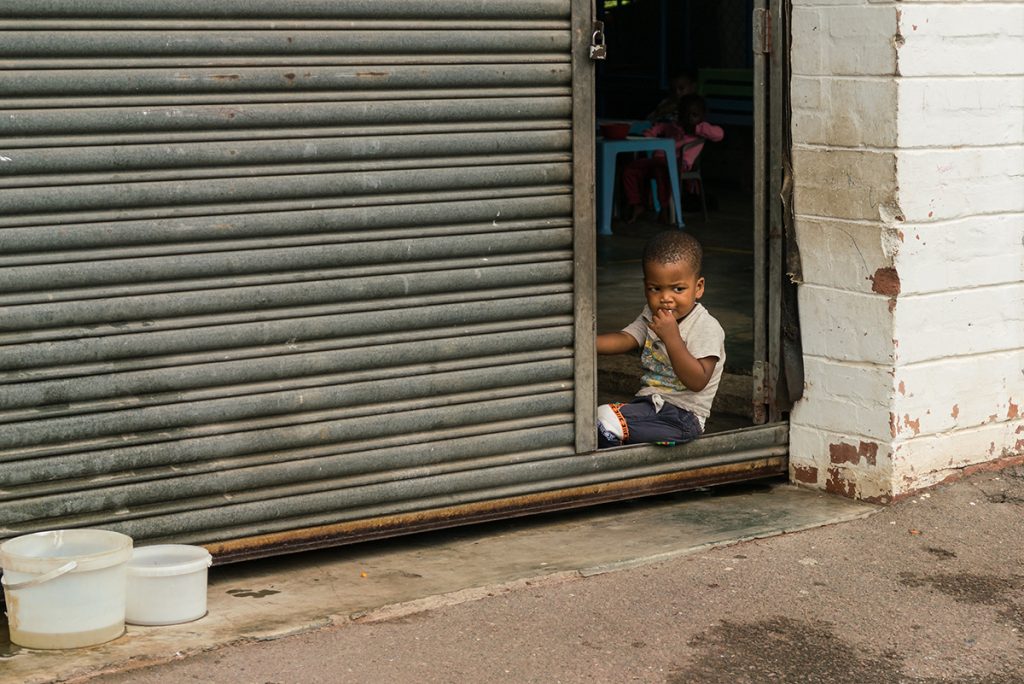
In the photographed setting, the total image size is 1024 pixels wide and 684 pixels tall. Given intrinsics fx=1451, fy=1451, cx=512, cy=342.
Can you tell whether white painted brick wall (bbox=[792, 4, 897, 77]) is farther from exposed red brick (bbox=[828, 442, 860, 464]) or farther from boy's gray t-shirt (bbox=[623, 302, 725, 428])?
exposed red brick (bbox=[828, 442, 860, 464])

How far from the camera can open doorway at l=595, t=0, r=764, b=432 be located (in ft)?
34.7

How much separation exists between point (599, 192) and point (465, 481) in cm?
816

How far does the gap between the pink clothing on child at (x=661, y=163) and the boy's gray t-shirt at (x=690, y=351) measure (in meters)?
7.83

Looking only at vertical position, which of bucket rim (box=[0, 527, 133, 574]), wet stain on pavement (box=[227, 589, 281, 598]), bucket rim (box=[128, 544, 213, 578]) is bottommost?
wet stain on pavement (box=[227, 589, 281, 598])

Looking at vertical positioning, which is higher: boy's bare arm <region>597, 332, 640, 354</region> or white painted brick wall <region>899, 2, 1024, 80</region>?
white painted brick wall <region>899, 2, 1024, 80</region>

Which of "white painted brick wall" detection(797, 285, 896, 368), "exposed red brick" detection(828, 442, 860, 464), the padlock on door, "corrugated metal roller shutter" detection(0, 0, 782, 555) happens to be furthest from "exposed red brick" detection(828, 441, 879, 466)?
the padlock on door

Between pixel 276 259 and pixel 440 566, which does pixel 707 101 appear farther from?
pixel 276 259

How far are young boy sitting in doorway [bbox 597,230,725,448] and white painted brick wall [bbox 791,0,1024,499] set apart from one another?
1.43 ft

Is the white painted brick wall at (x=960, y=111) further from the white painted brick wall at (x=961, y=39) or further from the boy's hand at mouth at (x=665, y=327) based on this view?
the boy's hand at mouth at (x=665, y=327)

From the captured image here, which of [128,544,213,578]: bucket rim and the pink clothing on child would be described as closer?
[128,544,213,578]: bucket rim

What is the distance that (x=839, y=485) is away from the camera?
18.6ft

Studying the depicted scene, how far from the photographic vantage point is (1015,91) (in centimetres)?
558

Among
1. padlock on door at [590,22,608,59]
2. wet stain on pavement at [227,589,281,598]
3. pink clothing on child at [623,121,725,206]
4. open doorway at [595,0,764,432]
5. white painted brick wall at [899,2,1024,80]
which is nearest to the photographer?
wet stain on pavement at [227,589,281,598]

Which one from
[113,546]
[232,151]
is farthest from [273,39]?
[113,546]
